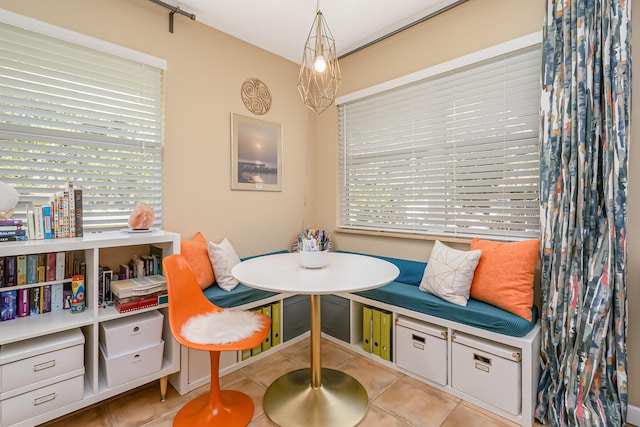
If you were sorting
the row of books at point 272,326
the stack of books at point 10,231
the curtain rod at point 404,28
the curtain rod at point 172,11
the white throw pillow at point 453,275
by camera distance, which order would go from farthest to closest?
the row of books at point 272,326
the curtain rod at point 404,28
the curtain rod at point 172,11
the white throw pillow at point 453,275
the stack of books at point 10,231

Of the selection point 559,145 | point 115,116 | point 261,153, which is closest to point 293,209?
point 261,153

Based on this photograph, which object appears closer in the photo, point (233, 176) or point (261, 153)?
point (233, 176)

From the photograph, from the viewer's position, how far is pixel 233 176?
112 inches

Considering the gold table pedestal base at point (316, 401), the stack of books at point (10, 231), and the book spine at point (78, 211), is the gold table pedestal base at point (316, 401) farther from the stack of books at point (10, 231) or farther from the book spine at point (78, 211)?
the stack of books at point (10, 231)

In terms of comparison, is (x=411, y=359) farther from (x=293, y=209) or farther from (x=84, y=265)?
(x=84, y=265)

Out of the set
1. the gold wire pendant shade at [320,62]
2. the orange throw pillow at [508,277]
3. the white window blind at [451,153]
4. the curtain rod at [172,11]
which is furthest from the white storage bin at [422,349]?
the curtain rod at [172,11]

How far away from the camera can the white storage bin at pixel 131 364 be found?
1.78 meters

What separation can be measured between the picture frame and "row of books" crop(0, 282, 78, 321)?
1.44m

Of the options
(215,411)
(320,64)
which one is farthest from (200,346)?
(320,64)

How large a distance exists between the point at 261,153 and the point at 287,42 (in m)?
1.07

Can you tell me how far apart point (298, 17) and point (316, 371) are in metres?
2.68

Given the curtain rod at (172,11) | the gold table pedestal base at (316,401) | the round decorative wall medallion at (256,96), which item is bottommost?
the gold table pedestal base at (316,401)

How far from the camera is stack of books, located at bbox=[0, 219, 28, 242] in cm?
160

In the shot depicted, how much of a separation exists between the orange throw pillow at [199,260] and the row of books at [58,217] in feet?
2.12
